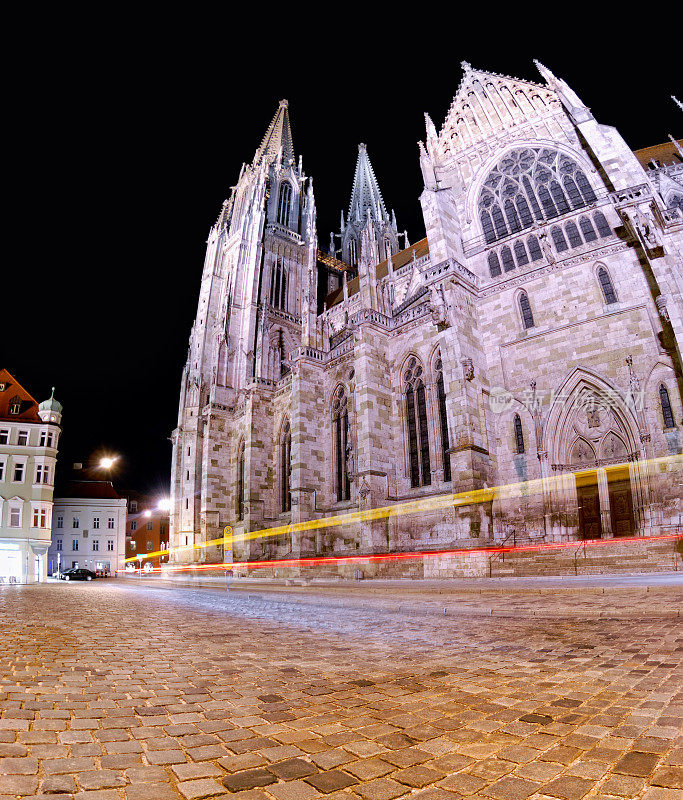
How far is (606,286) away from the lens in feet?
56.6

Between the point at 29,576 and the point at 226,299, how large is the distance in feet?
83.0

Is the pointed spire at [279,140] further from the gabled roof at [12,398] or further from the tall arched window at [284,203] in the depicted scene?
the gabled roof at [12,398]

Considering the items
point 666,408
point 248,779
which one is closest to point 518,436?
point 666,408

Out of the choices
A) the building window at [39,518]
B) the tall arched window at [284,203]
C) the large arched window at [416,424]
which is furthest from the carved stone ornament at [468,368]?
the building window at [39,518]

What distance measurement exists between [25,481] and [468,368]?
34207 millimetres

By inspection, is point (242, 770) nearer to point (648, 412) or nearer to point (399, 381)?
point (648, 412)

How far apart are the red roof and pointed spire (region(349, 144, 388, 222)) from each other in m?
40.1

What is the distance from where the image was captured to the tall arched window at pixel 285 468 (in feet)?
96.4

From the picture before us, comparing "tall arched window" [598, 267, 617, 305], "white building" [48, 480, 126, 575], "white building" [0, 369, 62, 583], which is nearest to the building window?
"white building" [0, 369, 62, 583]

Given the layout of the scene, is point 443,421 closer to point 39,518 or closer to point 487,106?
point 487,106

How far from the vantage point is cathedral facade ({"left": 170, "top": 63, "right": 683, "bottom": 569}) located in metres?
15.7

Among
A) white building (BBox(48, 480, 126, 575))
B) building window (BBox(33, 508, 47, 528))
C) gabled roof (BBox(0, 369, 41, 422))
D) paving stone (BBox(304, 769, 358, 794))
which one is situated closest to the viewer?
paving stone (BBox(304, 769, 358, 794))

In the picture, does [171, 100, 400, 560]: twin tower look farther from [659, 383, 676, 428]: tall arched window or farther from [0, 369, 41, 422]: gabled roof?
[659, 383, 676, 428]: tall arched window

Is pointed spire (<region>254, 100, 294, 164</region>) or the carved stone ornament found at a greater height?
pointed spire (<region>254, 100, 294, 164</region>)
